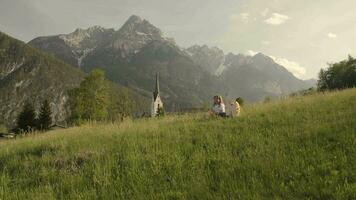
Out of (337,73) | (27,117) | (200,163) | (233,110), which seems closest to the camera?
(200,163)

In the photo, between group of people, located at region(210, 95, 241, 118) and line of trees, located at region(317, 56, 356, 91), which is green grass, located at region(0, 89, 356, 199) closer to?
group of people, located at region(210, 95, 241, 118)

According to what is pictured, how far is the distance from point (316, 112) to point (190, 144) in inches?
203

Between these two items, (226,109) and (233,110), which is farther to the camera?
(226,109)

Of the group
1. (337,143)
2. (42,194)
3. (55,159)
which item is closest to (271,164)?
(337,143)

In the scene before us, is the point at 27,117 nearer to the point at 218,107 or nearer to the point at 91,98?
the point at 91,98

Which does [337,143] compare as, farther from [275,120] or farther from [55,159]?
[55,159]

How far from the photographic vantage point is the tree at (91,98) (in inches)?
2522

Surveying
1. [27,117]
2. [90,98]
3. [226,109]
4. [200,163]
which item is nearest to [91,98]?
[90,98]

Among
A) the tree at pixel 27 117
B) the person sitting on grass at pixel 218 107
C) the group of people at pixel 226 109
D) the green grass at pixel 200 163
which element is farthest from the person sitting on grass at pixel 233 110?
the tree at pixel 27 117

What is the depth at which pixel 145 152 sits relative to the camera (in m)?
9.31

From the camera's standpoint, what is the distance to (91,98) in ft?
214

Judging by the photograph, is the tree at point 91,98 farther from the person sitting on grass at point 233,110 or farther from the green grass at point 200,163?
the green grass at point 200,163

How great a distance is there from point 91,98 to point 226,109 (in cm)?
5210

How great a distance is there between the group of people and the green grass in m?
2.96
